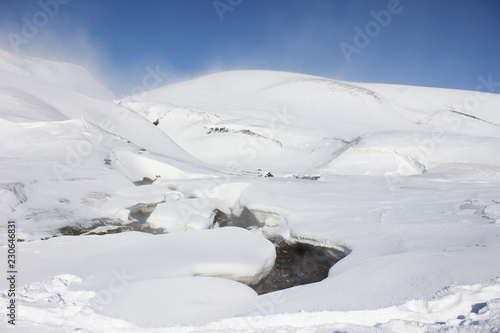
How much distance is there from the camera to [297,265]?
594 centimetres

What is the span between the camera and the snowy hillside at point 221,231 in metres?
2.86

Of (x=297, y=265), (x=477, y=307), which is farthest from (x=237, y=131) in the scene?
(x=477, y=307)

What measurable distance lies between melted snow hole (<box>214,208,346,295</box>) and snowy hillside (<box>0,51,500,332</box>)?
0.09 metres

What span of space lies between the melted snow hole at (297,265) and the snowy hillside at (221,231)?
0.29 ft

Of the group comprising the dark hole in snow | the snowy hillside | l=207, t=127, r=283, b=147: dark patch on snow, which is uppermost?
l=207, t=127, r=283, b=147: dark patch on snow

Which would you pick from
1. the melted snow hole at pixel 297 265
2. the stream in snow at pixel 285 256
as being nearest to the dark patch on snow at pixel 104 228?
the stream in snow at pixel 285 256

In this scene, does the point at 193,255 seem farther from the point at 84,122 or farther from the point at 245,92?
the point at 245,92

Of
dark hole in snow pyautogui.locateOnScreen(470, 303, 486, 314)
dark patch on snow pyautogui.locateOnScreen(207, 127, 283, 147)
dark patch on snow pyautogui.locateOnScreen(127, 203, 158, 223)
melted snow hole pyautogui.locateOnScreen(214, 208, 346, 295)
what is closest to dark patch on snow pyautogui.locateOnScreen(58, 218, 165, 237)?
dark patch on snow pyautogui.locateOnScreen(127, 203, 158, 223)

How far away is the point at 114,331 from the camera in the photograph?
2.79m

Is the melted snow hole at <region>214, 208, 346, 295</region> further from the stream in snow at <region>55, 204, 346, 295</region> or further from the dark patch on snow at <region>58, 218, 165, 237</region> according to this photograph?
the dark patch on snow at <region>58, 218, 165, 237</region>

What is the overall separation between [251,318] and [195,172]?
25.2ft

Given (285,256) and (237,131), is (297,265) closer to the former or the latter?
(285,256)

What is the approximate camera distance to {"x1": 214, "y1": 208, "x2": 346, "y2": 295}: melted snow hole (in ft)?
17.4

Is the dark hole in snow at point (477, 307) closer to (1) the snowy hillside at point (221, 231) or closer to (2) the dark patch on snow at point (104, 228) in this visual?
(1) the snowy hillside at point (221, 231)
